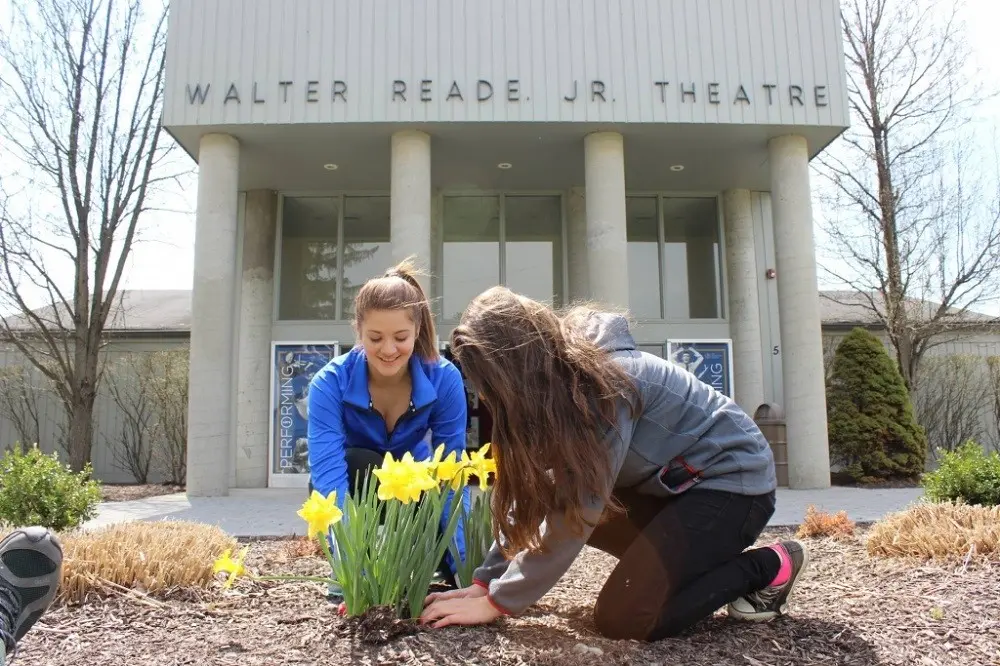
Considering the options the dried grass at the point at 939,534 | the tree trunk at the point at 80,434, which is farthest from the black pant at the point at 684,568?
the tree trunk at the point at 80,434

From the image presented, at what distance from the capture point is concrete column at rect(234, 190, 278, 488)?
10.8 meters

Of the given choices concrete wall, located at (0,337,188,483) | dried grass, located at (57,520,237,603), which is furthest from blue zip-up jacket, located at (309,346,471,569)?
concrete wall, located at (0,337,188,483)

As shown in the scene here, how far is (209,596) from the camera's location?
286 centimetres

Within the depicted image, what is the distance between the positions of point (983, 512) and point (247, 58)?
9008mm

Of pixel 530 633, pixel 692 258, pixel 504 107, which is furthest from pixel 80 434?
pixel 530 633

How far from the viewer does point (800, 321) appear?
9.36 metres

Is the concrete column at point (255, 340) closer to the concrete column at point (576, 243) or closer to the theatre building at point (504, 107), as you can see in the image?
the theatre building at point (504, 107)

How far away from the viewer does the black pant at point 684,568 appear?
227 cm

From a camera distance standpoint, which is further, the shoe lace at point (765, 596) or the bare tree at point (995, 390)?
the bare tree at point (995, 390)

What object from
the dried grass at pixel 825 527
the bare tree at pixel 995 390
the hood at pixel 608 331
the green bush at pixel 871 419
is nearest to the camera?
the hood at pixel 608 331

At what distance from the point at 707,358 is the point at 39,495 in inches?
346

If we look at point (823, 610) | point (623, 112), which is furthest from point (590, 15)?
point (823, 610)

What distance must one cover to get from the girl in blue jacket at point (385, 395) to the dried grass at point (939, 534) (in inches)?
86.4

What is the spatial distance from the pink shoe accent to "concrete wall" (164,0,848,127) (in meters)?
7.43
